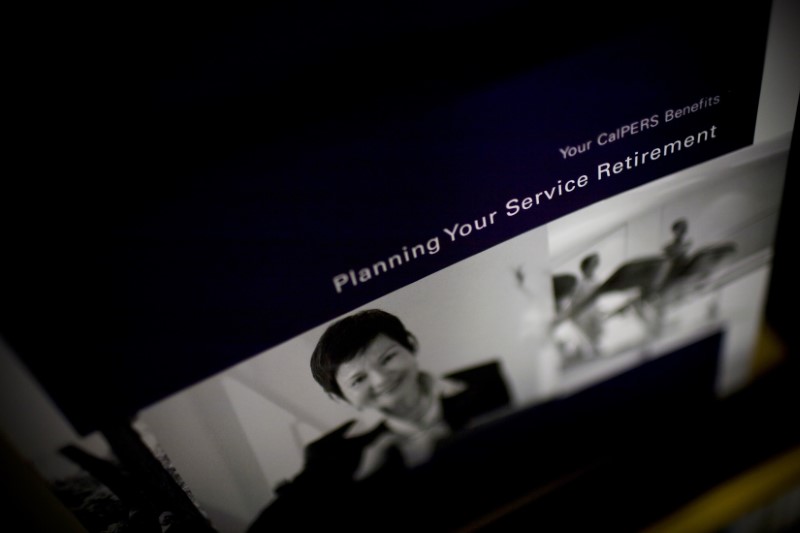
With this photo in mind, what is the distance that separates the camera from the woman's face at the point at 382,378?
0.57 m

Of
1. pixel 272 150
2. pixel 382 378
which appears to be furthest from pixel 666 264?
pixel 272 150

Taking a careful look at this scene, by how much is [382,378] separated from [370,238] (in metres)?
0.22

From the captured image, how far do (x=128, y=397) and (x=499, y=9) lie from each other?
48cm

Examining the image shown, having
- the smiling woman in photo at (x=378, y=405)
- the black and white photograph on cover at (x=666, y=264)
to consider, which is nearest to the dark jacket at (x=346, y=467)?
the smiling woman in photo at (x=378, y=405)

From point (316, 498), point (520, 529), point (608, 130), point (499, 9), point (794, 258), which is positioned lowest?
point (520, 529)

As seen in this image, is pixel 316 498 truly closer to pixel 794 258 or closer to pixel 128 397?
pixel 128 397

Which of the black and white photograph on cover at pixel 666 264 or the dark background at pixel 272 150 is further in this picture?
the black and white photograph on cover at pixel 666 264

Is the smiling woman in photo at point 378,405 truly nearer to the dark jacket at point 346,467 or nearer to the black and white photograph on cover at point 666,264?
the dark jacket at point 346,467

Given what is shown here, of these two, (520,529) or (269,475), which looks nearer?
(269,475)

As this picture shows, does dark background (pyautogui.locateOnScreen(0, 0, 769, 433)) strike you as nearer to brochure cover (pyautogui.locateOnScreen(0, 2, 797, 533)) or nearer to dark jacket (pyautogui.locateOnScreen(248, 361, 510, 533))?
brochure cover (pyautogui.locateOnScreen(0, 2, 797, 533))

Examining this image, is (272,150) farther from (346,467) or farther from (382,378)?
(346,467)

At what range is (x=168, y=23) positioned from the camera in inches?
13.9

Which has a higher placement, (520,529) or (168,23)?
(168,23)

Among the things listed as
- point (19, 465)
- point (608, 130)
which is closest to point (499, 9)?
point (608, 130)
